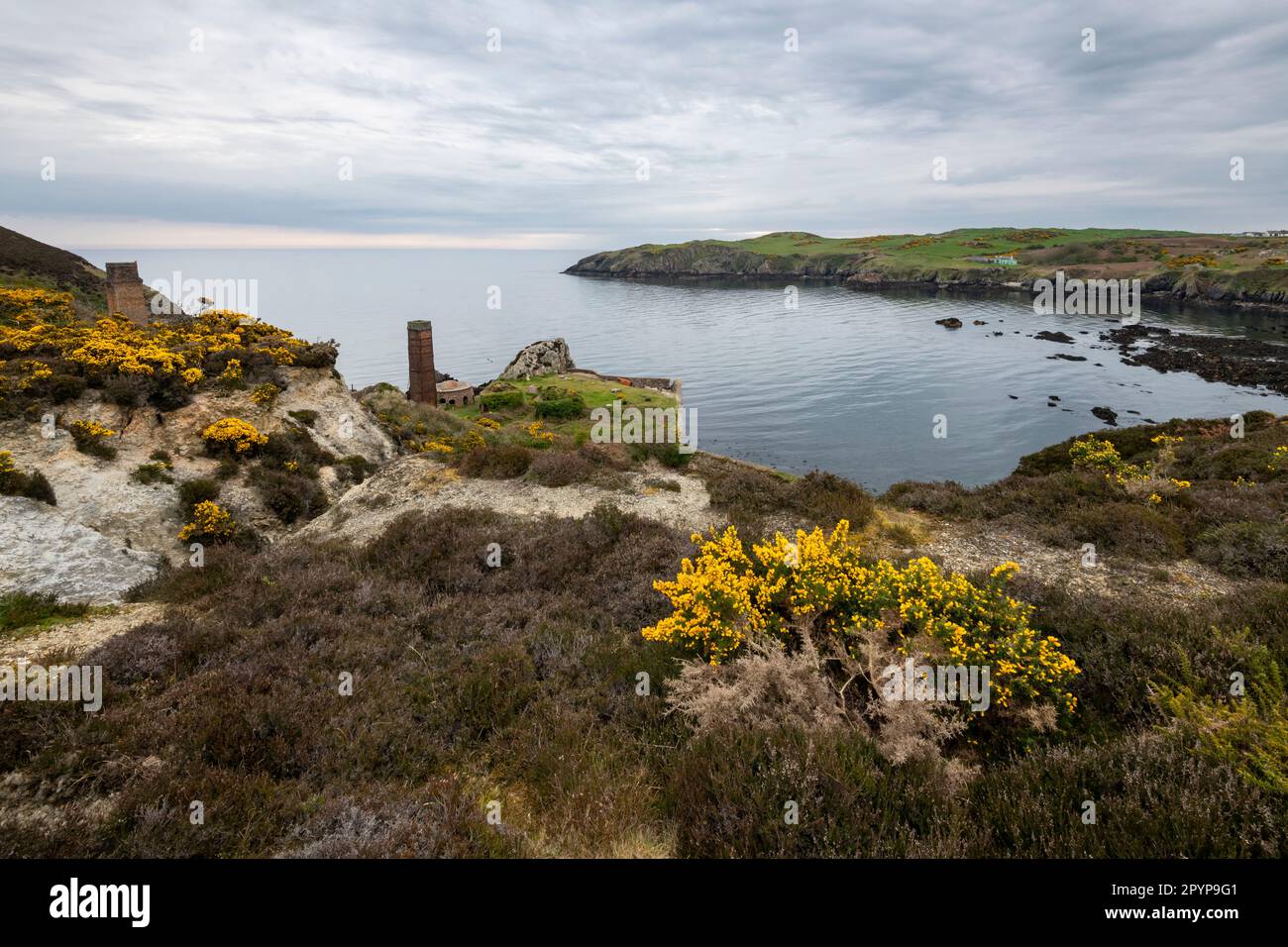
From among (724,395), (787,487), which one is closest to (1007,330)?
(724,395)

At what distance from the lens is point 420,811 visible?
473 cm

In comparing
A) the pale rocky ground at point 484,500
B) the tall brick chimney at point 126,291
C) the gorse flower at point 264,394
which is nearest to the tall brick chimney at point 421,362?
the tall brick chimney at point 126,291

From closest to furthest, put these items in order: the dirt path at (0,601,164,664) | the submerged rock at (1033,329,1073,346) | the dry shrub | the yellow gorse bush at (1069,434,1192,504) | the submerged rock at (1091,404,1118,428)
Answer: the dry shrub, the dirt path at (0,601,164,664), the yellow gorse bush at (1069,434,1192,504), the submerged rock at (1091,404,1118,428), the submerged rock at (1033,329,1073,346)

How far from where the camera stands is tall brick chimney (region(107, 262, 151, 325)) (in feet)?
103

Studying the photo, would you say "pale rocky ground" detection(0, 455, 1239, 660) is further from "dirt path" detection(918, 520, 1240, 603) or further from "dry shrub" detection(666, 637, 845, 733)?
"dry shrub" detection(666, 637, 845, 733)

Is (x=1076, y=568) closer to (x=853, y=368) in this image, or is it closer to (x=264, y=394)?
(x=264, y=394)

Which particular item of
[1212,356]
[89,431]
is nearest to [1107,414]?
[1212,356]

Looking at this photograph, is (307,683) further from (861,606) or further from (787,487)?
(787,487)

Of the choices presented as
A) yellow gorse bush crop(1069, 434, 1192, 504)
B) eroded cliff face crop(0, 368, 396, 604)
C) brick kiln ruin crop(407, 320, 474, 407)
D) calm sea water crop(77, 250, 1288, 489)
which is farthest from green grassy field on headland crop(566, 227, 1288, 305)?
eroded cliff face crop(0, 368, 396, 604)

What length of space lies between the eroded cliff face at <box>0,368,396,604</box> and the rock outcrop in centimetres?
4798

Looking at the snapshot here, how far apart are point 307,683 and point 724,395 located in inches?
2548

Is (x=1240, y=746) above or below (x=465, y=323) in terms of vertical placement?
below

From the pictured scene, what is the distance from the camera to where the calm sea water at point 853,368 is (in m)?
49.3

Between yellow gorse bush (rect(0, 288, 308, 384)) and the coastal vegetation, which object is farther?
yellow gorse bush (rect(0, 288, 308, 384))
